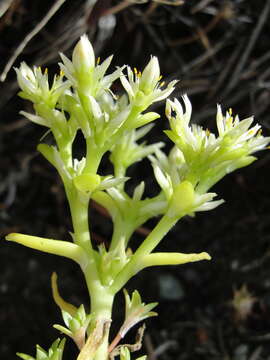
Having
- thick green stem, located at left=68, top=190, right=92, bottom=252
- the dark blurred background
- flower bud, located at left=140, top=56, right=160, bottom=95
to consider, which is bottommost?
the dark blurred background

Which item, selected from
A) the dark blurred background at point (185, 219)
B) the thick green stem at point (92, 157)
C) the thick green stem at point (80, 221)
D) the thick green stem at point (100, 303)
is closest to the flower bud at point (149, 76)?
the thick green stem at point (92, 157)

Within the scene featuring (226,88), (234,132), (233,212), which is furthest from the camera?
(233,212)

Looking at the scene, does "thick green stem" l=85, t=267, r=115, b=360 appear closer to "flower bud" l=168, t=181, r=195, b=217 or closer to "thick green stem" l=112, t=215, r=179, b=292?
"thick green stem" l=112, t=215, r=179, b=292

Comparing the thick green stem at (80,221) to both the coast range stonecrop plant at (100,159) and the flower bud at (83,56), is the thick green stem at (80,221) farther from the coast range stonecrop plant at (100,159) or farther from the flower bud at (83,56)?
the flower bud at (83,56)

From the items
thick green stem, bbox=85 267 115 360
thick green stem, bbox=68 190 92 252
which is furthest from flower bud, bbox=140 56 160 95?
thick green stem, bbox=85 267 115 360

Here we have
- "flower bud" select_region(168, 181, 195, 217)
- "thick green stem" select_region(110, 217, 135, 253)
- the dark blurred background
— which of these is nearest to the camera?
"flower bud" select_region(168, 181, 195, 217)

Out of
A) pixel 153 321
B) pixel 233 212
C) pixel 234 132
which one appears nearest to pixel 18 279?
pixel 153 321

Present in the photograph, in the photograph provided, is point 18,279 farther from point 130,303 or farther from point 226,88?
point 226,88

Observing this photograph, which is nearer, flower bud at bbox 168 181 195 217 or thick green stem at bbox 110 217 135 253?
flower bud at bbox 168 181 195 217
